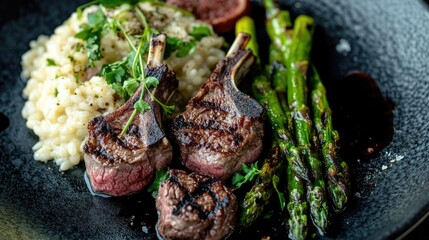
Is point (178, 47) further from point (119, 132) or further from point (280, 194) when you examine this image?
point (280, 194)

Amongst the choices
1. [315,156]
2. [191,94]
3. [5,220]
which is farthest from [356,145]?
[5,220]

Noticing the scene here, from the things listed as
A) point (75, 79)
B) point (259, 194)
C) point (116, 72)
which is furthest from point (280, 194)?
point (75, 79)

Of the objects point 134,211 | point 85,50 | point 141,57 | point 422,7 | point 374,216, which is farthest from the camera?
point 422,7

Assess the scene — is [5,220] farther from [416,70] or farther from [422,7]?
[422,7]

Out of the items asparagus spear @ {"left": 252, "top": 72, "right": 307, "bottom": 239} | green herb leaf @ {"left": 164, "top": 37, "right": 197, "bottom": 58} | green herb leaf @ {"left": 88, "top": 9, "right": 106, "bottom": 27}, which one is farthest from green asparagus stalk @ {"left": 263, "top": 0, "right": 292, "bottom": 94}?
green herb leaf @ {"left": 88, "top": 9, "right": 106, "bottom": 27}

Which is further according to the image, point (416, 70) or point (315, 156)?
point (416, 70)

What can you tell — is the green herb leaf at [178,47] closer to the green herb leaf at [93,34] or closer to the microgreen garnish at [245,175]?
the green herb leaf at [93,34]
